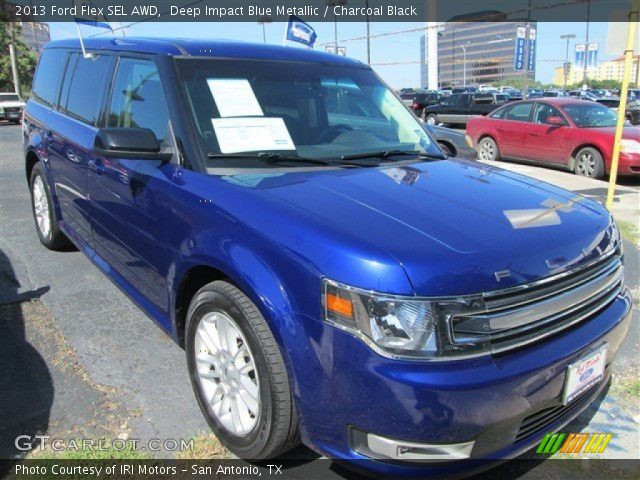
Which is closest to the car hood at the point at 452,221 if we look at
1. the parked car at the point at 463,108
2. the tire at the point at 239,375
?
the tire at the point at 239,375

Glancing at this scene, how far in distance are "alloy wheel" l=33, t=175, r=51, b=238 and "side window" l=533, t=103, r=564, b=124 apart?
986 centimetres

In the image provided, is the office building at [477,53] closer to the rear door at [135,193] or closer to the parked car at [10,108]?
the parked car at [10,108]

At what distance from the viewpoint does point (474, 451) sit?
6.32ft

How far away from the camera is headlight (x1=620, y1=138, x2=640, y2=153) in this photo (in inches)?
386

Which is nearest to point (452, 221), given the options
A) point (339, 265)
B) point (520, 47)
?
point (339, 265)

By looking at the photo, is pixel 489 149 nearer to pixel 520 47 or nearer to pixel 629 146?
pixel 629 146

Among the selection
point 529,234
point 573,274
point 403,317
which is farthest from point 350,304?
point 573,274

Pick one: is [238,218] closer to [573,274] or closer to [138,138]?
[138,138]

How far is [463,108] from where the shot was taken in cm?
2319

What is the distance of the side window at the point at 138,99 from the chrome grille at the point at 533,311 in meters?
1.92

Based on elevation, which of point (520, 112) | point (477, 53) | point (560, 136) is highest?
point (477, 53)

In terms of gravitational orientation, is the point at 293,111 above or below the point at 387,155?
above

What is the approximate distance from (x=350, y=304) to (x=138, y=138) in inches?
59.5

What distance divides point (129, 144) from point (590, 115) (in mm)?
10559
